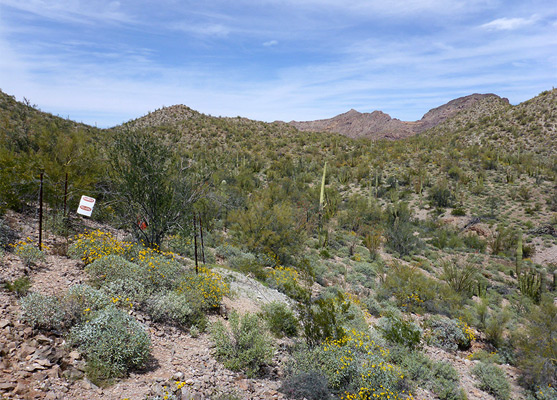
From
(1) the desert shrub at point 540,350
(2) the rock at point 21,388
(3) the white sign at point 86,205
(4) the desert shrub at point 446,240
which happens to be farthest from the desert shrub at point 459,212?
(2) the rock at point 21,388

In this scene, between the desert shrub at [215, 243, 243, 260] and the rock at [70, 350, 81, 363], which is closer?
the rock at [70, 350, 81, 363]

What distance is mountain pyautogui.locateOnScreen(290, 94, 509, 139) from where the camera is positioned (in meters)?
76.9

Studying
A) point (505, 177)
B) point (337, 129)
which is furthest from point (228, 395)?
point (337, 129)

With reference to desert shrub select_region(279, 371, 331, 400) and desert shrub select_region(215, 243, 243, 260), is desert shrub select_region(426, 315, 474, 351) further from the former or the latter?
desert shrub select_region(215, 243, 243, 260)

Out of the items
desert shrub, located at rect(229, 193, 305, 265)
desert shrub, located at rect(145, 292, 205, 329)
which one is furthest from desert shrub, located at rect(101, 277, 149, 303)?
desert shrub, located at rect(229, 193, 305, 265)

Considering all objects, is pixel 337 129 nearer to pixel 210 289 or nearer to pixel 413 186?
pixel 413 186

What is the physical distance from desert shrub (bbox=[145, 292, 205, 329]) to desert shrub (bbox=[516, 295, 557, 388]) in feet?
25.2

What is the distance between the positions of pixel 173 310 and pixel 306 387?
9.97 feet

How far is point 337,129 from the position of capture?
90.4m

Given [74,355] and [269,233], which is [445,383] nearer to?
[74,355]

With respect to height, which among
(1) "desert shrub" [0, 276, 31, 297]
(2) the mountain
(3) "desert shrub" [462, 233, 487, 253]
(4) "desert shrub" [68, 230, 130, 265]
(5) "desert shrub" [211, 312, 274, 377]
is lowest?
(3) "desert shrub" [462, 233, 487, 253]

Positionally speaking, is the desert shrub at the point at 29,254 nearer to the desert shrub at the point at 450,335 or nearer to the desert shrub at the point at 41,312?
the desert shrub at the point at 41,312

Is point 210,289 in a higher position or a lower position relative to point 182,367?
higher

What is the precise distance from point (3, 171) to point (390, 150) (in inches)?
1377
